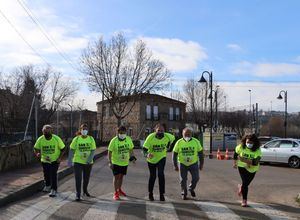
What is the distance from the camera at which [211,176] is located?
17.7 m

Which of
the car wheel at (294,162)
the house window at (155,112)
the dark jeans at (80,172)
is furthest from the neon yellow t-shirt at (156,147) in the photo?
the house window at (155,112)

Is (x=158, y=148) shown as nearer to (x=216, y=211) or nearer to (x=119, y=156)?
(x=119, y=156)

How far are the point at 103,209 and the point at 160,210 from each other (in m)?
1.13

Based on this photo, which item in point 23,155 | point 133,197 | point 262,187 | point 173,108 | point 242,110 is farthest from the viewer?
point 242,110

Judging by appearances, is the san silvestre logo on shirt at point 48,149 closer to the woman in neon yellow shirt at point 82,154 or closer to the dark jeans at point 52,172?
the dark jeans at point 52,172

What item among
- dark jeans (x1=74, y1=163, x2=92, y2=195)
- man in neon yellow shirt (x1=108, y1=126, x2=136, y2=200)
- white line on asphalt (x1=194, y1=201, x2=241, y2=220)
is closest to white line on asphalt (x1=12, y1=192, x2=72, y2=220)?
dark jeans (x1=74, y1=163, x2=92, y2=195)

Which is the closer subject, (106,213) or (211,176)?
(106,213)

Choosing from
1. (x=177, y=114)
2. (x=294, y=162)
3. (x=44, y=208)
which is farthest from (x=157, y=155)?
(x=177, y=114)

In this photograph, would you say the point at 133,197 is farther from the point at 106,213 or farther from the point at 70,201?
the point at 106,213

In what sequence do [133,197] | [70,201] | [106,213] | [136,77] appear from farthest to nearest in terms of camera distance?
[136,77]
[133,197]
[70,201]
[106,213]

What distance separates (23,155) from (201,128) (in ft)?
172

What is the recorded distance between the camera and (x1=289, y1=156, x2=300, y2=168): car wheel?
23.1m

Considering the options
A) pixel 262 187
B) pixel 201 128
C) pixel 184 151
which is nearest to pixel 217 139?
pixel 201 128

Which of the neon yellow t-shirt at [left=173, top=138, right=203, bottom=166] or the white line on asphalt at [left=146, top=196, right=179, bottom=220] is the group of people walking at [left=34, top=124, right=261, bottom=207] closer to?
the neon yellow t-shirt at [left=173, top=138, right=203, bottom=166]
